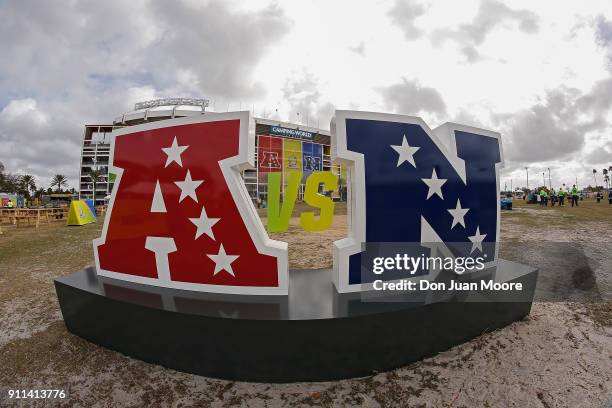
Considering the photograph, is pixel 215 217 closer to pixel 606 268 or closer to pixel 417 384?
pixel 417 384

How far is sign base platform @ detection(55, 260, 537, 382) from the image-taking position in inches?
103

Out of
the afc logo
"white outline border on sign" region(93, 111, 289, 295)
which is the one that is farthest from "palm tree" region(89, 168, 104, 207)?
"white outline border on sign" region(93, 111, 289, 295)

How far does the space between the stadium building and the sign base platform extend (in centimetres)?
5797

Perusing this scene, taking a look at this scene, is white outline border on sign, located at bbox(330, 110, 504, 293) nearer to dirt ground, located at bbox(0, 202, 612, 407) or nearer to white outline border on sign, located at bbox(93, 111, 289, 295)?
white outline border on sign, located at bbox(93, 111, 289, 295)

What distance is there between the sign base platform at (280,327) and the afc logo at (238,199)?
1.06ft

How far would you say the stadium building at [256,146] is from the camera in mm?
62500

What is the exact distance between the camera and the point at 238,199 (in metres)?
3.25

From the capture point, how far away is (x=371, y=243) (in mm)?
3381

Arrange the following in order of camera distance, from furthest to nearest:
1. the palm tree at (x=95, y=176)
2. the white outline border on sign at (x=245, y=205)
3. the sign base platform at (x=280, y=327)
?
1. the palm tree at (x=95, y=176)
2. the white outline border on sign at (x=245, y=205)
3. the sign base platform at (x=280, y=327)

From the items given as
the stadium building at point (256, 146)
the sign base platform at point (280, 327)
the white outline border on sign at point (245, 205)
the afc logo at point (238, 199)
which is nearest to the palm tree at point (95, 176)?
the stadium building at point (256, 146)

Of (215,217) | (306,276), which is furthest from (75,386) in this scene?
(306,276)

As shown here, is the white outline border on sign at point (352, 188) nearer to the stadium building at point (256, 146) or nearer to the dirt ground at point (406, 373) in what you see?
the dirt ground at point (406, 373)

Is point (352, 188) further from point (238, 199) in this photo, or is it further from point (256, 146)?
point (256, 146)

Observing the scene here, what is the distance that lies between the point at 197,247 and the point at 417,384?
8.83 ft
